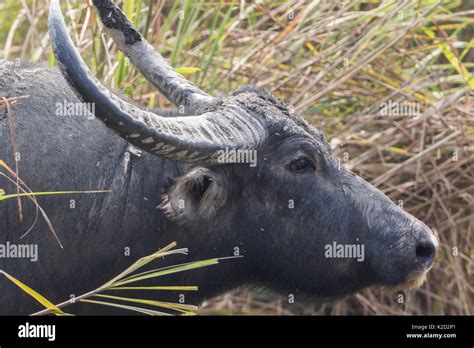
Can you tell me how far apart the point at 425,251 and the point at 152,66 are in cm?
187

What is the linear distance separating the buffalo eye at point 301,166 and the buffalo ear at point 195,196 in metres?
0.39

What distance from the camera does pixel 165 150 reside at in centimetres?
444

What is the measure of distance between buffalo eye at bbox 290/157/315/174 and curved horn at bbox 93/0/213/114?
2.08 ft

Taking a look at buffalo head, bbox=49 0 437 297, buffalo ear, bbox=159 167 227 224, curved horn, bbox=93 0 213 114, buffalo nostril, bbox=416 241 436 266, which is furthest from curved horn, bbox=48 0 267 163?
buffalo nostril, bbox=416 241 436 266

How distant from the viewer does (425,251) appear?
16.8 ft

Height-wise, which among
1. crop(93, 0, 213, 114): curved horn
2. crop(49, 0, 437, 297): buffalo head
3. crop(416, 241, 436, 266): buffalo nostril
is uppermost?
crop(93, 0, 213, 114): curved horn

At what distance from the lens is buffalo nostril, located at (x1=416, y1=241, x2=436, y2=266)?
16.7 ft

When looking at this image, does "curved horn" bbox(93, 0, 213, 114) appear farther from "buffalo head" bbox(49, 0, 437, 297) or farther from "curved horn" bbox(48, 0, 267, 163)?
"curved horn" bbox(48, 0, 267, 163)

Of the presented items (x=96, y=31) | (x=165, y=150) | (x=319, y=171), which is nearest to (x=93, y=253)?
(x=165, y=150)

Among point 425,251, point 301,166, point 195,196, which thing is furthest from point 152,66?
point 425,251

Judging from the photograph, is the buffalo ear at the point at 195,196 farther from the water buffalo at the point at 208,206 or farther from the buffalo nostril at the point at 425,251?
the buffalo nostril at the point at 425,251

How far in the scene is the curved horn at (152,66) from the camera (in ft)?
17.7

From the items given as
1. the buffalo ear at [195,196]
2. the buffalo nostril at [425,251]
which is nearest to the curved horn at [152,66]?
the buffalo ear at [195,196]

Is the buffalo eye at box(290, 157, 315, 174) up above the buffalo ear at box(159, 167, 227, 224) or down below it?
above
